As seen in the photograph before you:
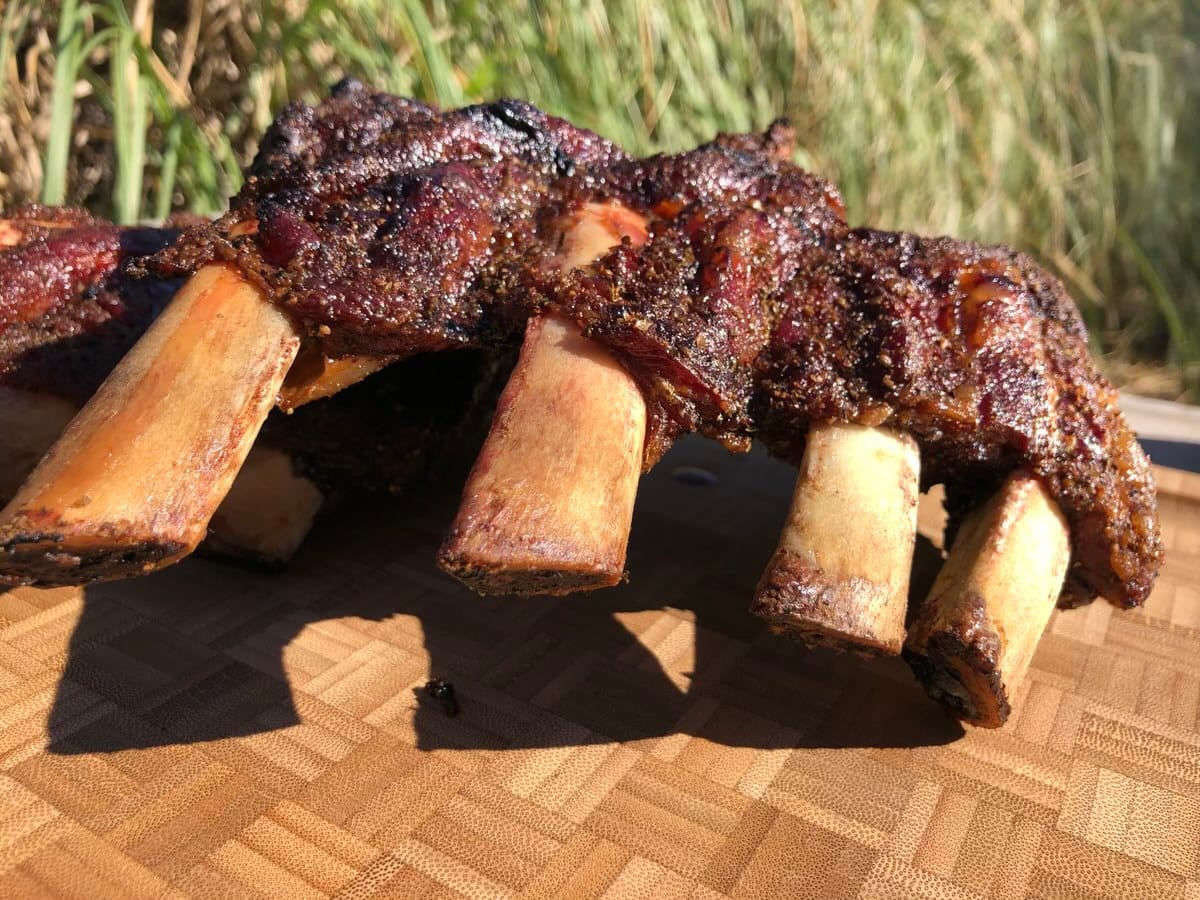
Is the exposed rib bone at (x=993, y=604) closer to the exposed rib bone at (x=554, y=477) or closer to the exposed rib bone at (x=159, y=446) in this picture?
the exposed rib bone at (x=554, y=477)

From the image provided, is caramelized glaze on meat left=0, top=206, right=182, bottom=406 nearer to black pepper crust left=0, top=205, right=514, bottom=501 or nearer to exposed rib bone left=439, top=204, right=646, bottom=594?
black pepper crust left=0, top=205, right=514, bottom=501

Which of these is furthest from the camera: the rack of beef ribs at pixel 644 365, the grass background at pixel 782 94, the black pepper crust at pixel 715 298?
the grass background at pixel 782 94

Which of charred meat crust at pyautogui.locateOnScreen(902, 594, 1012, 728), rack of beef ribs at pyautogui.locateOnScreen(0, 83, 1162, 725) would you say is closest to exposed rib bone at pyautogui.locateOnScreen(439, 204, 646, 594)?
rack of beef ribs at pyautogui.locateOnScreen(0, 83, 1162, 725)

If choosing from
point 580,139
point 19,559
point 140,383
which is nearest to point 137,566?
point 19,559

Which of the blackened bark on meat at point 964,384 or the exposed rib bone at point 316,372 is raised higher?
the exposed rib bone at point 316,372

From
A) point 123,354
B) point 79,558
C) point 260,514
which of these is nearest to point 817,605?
point 79,558

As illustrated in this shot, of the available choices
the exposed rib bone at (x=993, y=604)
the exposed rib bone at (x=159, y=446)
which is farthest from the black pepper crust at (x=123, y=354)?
the exposed rib bone at (x=993, y=604)

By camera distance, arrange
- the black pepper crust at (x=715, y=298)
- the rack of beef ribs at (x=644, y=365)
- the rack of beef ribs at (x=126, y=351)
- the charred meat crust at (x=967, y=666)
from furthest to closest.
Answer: the rack of beef ribs at (x=126, y=351) < the black pepper crust at (x=715, y=298) < the charred meat crust at (x=967, y=666) < the rack of beef ribs at (x=644, y=365)

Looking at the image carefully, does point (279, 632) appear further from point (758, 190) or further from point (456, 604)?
point (758, 190)
